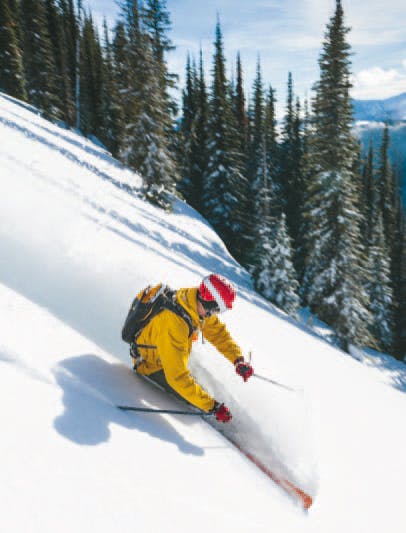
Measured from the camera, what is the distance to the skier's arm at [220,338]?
13.4ft

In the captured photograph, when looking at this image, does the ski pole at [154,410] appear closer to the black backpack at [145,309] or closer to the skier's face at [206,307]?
the black backpack at [145,309]

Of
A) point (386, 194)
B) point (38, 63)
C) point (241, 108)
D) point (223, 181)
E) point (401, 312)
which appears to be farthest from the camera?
point (386, 194)

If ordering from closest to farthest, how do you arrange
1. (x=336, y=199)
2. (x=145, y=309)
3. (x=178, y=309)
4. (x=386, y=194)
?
(x=178, y=309) → (x=145, y=309) → (x=336, y=199) → (x=386, y=194)

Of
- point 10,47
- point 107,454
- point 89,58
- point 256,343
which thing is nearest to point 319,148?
point 256,343

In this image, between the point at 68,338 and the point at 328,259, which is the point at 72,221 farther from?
the point at 328,259

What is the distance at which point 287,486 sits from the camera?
11.5 feet

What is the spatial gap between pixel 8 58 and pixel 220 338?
29340 mm

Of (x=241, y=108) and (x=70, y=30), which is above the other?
(x=70, y=30)

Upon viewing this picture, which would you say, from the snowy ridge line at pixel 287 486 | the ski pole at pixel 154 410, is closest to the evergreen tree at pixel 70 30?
the ski pole at pixel 154 410

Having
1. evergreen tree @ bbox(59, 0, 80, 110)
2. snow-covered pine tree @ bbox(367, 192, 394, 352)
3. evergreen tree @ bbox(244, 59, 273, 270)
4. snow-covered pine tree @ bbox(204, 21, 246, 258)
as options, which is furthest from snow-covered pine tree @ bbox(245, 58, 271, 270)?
evergreen tree @ bbox(59, 0, 80, 110)

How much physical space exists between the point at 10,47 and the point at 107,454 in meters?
30.9

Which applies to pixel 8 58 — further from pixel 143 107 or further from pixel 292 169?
pixel 292 169

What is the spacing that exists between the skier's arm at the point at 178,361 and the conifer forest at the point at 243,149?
47.0 ft

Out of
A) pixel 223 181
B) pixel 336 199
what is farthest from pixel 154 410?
pixel 223 181
